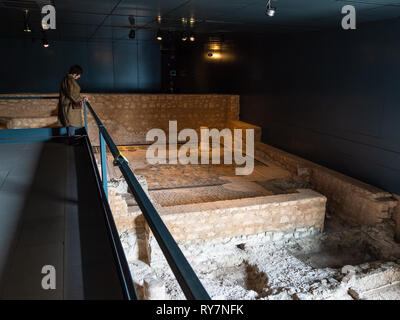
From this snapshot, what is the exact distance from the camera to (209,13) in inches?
249

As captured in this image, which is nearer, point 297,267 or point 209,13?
point 297,267

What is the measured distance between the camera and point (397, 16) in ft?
18.8

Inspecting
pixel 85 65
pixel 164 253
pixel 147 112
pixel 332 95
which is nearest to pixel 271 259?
pixel 332 95

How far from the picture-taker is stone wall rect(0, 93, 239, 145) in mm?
10203

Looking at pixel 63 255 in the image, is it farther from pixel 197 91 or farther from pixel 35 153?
pixel 197 91

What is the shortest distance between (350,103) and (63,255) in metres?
6.71

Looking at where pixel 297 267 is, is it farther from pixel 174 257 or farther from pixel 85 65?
pixel 85 65

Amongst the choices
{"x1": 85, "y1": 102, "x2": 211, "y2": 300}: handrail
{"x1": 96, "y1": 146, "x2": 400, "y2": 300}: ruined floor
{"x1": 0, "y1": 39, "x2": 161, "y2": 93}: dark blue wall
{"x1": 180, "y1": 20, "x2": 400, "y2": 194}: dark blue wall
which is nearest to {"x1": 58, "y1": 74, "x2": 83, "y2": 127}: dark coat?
{"x1": 96, "y1": 146, "x2": 400, "y2": 300}: ruined floor

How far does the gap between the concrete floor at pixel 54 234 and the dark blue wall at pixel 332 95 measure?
5.54m

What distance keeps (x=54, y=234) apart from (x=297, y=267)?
4.47 m

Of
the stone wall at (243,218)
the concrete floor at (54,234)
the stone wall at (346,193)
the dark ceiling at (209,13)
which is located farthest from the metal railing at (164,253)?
the stone wall at (346,193)

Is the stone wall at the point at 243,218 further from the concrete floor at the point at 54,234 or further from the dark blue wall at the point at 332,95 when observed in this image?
the concrete floor at the point at 54,234

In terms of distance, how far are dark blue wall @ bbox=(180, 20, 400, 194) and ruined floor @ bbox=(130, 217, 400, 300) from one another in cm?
121

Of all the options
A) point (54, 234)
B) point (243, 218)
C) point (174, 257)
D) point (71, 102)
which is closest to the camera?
point (174, 257)
